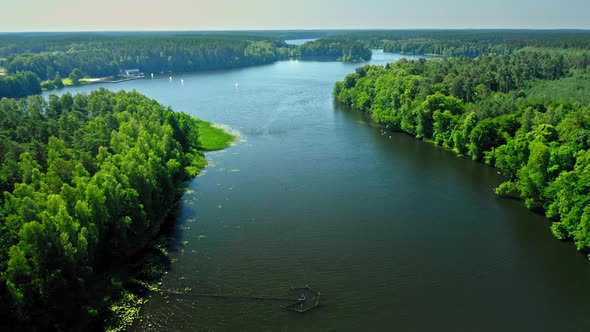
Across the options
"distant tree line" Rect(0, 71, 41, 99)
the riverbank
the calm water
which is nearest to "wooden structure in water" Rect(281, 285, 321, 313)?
the calm water

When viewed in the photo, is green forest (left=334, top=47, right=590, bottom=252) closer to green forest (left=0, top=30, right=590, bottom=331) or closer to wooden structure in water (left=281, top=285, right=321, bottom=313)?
green forest (left=0, top=30, right=590, bottom=331)

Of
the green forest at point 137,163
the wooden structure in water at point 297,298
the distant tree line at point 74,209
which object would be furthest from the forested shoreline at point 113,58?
the wooden structure in water at point 297,298

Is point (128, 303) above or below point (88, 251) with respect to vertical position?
below

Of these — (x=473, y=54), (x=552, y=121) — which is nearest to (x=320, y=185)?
(x=552, y=121)

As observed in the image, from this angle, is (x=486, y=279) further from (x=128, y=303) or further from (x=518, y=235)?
(x=128, y=303)

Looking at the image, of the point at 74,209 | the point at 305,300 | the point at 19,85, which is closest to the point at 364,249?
the point at 305,300

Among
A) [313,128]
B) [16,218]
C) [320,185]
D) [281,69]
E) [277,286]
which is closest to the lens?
[16,218]

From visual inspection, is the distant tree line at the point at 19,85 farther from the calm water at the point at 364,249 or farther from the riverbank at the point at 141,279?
the riverbank at the point at 141,279
